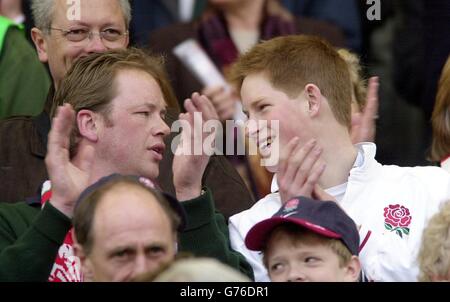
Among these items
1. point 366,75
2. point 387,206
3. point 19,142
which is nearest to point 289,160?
point 387,206

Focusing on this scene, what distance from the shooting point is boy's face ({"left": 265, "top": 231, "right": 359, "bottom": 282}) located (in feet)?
17.2

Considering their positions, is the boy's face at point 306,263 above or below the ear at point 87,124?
below

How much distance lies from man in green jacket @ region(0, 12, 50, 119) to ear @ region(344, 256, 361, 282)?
2346 mm

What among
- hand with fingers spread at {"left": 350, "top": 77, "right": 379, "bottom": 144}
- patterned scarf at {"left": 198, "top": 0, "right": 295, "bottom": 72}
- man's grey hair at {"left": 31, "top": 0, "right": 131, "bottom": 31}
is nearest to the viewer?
hand with fingers spread at {"left": 350, "top": 77, "right": 379, "bottom": 144}

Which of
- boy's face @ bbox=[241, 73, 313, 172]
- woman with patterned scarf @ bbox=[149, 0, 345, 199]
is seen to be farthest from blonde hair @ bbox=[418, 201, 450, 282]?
woman with patterned scarf @ bbox=[149, 0, 345, 199]

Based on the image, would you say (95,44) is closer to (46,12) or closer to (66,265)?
(46,12)

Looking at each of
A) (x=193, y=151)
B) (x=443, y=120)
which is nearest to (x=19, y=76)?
(x=193, y=151)

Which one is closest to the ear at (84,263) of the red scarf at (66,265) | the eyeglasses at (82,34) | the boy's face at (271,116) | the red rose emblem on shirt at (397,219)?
the red scarf at (66,265)

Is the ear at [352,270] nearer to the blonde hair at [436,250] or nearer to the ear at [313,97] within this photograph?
the blonde hair at [436,250]

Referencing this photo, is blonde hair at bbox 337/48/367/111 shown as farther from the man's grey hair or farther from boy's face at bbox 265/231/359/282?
boy's face at bbox 265/231/359/282

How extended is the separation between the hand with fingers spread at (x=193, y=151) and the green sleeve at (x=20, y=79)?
5.31 ft

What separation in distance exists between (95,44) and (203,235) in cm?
142

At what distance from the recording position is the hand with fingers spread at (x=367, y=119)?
20.5 ft

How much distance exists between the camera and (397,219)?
588 centimetres
